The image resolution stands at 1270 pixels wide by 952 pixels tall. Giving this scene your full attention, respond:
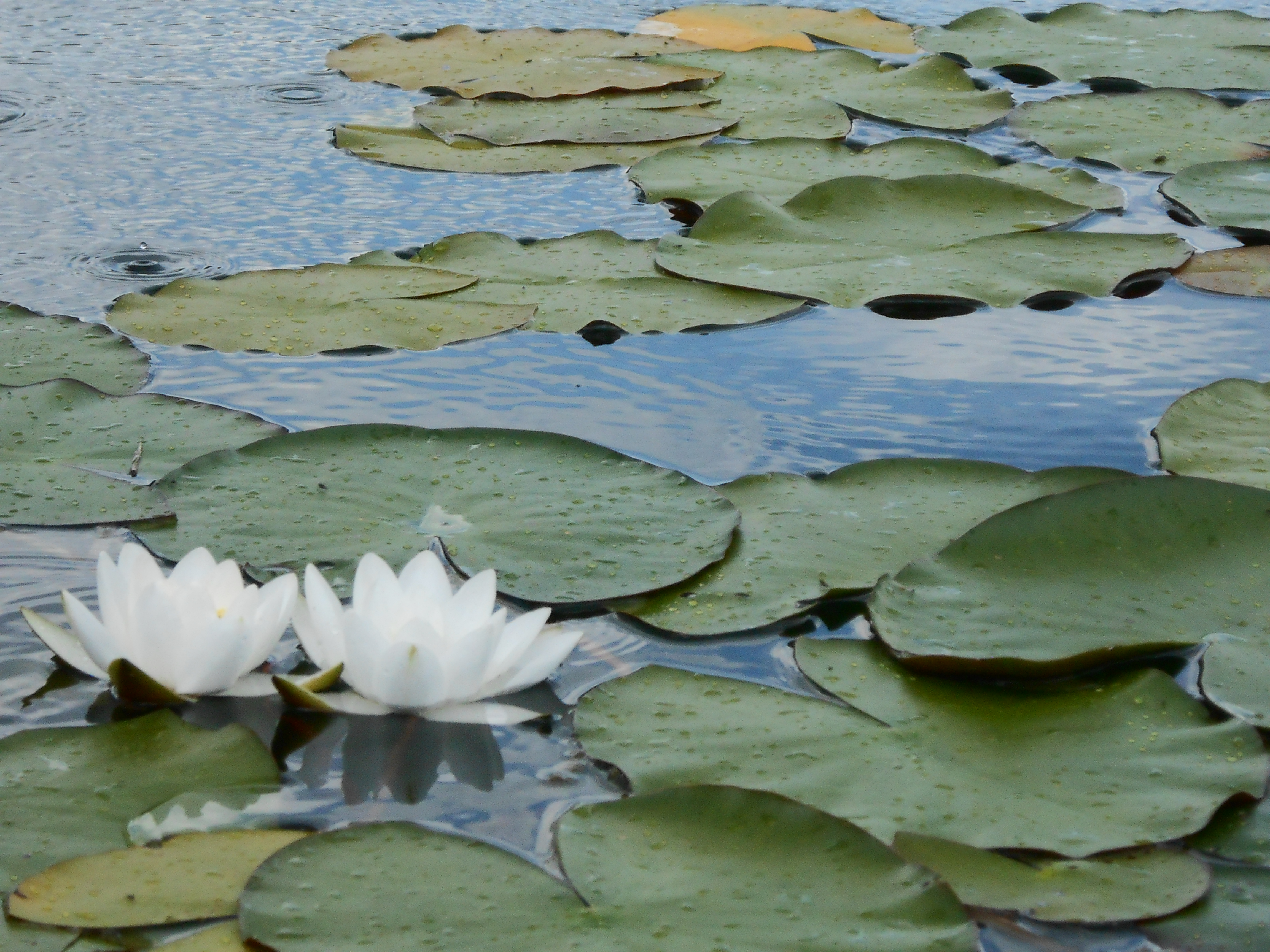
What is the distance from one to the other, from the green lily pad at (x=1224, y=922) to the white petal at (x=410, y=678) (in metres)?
0.62

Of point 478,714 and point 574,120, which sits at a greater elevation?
point 574,120

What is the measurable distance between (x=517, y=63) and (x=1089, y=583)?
8.84 feet

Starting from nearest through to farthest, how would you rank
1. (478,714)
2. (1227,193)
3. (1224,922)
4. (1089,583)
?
1. (1224,922)
2. (478,714)
3. (1089,583)
4. (1227,193)

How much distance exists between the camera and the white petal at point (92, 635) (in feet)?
3.95

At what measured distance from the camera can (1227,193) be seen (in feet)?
8.87

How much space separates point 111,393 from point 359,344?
38 cm

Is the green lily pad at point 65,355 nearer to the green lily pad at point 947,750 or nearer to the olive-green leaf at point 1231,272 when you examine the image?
the green lily pad at point 947,750

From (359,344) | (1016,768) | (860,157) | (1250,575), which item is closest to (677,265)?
(359,344)

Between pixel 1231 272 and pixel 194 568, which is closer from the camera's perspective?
pixel 194 568

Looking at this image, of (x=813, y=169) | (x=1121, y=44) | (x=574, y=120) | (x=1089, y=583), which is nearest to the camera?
(x=1089, y=583)

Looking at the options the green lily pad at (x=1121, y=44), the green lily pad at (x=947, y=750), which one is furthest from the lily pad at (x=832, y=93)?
the green lily pad at (x=947, y=750)

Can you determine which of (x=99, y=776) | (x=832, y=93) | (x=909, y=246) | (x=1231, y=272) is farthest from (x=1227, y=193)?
(x=99, y=776)

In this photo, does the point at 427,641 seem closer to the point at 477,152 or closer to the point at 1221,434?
the point at 1221,434

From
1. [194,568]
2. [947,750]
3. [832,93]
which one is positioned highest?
[832,93]
